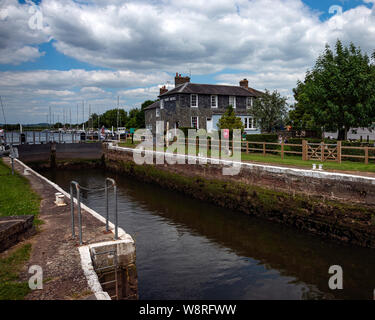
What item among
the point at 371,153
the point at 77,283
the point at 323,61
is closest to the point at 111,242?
the point at 77,283

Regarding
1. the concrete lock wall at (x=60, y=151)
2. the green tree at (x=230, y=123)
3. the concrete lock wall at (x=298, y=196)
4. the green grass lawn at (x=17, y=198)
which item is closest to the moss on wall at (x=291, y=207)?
the concrete lock wall at (x=298, y=196)

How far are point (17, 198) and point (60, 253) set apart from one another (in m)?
6.31

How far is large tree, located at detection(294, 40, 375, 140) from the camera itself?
23516 millimetres

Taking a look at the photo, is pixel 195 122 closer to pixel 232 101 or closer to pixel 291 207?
pixel 232 101

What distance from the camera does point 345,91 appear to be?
23.8m

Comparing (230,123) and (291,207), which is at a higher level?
(230,123)

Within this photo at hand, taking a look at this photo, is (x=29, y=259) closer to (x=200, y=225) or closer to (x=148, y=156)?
(x=200, y=225)

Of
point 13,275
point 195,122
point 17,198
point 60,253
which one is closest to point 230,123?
point 195,122

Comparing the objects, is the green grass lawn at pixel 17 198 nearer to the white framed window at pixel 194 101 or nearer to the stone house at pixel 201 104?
the stone house at pixel 201 104

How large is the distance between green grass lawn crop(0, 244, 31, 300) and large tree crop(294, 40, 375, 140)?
76.0 ft

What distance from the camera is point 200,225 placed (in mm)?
15016

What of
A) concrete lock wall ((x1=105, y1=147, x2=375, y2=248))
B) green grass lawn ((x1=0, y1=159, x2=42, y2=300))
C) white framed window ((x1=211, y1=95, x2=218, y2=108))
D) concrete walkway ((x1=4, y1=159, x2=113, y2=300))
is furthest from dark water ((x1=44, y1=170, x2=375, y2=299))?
white framed window ((x1=211, y1=95, x2=218, y2=108))

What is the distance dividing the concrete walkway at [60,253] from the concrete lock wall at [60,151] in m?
26.3

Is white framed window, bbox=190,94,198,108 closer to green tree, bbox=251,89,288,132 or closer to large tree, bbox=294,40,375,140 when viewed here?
green tree, bbox=251,89,288,132
